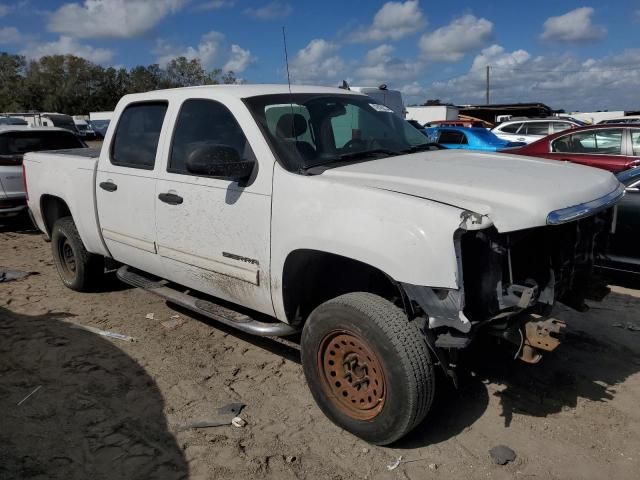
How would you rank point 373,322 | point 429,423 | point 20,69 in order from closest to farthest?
point 373,322, point 429,423, point 20,69

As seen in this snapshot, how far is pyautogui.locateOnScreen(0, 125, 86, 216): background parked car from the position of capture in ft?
27.8

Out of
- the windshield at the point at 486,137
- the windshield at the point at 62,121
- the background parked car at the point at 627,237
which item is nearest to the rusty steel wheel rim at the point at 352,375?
the background parked car at the point at 627,237

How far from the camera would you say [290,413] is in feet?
11.4

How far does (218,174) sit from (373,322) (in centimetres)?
140

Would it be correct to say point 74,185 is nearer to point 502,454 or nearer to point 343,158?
point 343,158

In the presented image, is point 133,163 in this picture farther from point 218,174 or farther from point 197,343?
point 197,343

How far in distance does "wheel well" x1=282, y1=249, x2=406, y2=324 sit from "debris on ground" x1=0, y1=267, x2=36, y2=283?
445 centimetres

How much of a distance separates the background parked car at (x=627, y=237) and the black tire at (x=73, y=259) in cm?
504

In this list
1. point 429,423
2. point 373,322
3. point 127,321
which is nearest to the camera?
point 373,322

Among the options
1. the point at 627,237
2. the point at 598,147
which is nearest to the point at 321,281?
the point at 627,237

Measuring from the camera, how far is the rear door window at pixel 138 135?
4.23m

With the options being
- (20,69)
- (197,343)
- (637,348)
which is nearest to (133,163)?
(197,343)

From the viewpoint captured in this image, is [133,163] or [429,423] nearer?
[429,423]

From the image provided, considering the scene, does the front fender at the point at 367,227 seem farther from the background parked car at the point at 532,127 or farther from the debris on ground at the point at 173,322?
the background parked car at the point at 532,127
